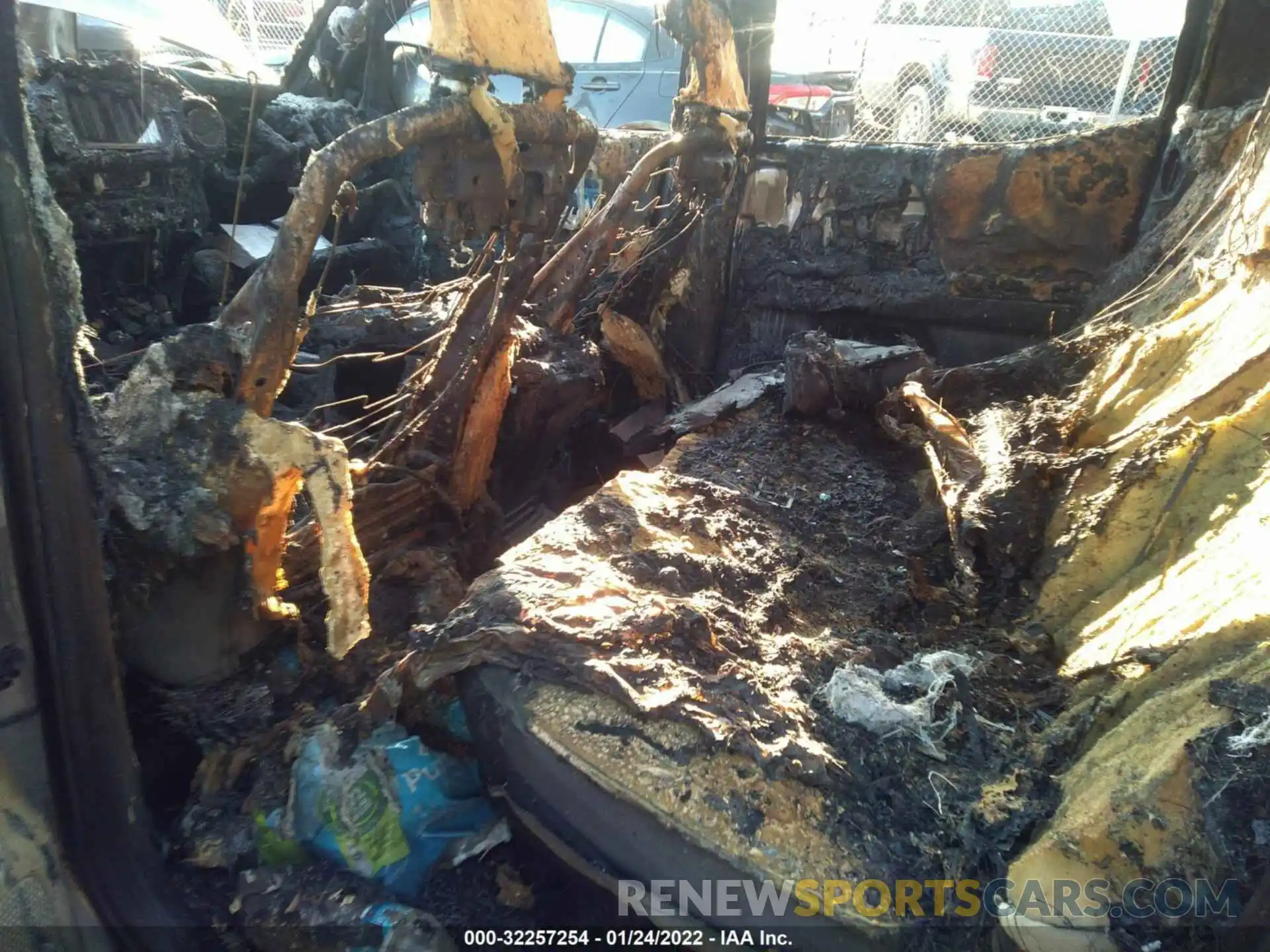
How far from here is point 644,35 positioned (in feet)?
20.5

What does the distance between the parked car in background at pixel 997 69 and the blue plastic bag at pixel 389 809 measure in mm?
6463

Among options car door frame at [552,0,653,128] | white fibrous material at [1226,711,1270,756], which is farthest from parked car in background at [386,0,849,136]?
white fibrous material at [1226,711,1270,756]

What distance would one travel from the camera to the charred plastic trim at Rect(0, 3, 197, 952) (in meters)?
1.23

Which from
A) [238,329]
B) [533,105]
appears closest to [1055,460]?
[533,105]

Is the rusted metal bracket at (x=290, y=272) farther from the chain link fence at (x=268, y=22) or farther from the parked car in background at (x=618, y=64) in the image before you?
the chain link fence at (x=268, y=22)

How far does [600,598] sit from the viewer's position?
1968 mm

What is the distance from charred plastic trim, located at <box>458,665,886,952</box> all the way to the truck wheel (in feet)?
21.2

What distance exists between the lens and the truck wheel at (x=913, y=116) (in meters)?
6.75

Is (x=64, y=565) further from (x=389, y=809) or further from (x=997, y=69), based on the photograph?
(x=997, y=69)

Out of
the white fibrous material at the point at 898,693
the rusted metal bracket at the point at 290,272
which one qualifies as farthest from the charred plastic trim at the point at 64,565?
the white fibrous material at the point at 898,693

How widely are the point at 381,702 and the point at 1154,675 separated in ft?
5.38

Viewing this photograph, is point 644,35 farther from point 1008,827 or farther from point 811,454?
point 1008,827

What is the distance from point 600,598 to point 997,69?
21.8ft

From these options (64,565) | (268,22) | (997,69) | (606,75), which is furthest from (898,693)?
(268,22)
